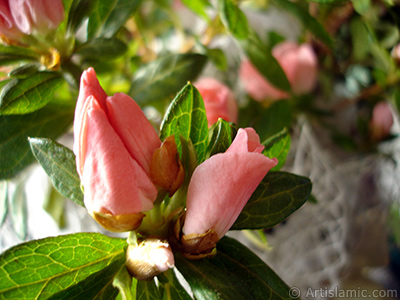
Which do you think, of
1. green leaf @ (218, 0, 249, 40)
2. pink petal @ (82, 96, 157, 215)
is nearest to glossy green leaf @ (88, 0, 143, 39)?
green leaf @ (218, 0, 249, 40)

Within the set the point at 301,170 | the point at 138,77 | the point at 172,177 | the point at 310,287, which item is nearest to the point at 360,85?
the point at 301,170

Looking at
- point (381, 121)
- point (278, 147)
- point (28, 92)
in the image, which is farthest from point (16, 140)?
point (381, 121)

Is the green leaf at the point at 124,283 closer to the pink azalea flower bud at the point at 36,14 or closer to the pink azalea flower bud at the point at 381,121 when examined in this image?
the pink azalea flower bud at the point at 36,14

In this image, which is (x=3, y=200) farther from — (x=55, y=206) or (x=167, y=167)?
(x=167, y=167)

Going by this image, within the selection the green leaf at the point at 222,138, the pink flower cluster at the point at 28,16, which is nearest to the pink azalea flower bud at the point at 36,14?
the pink flower cluster at the point at 28,16

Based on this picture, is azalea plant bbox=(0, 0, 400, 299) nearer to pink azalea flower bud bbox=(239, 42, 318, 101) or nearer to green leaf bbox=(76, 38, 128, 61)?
green leaf bbox=(76, 38, 128, 61)

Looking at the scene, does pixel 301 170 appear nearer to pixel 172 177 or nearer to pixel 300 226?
pixel 300 226
